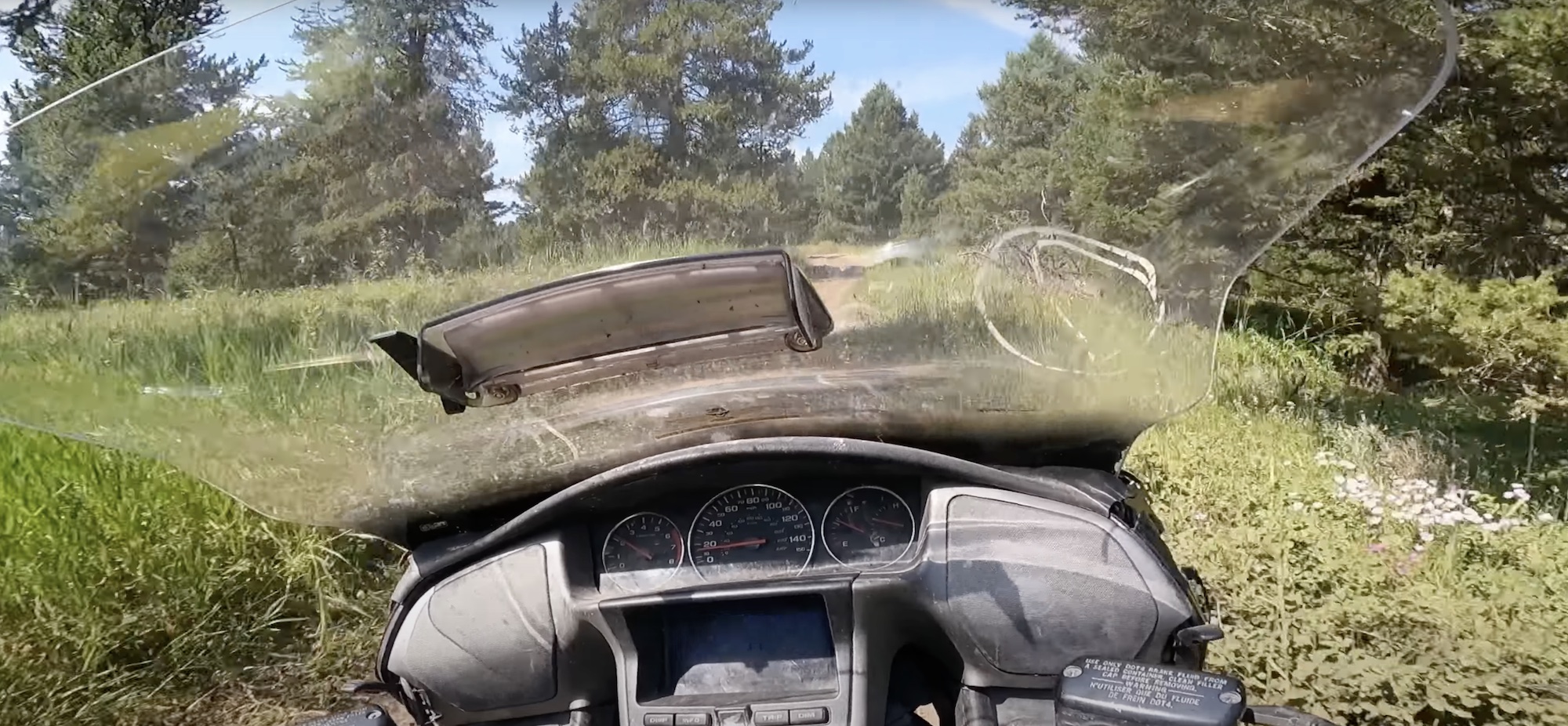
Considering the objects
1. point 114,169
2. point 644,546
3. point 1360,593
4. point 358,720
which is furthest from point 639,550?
point 1360,593

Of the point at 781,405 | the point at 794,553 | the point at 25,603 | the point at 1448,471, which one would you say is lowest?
the point at 1448,471

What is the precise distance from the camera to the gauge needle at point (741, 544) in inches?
74.8

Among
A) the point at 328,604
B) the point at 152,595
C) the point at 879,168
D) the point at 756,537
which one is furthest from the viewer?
the point at 328,604

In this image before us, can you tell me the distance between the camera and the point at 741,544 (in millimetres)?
1910

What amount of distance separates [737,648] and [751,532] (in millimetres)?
217

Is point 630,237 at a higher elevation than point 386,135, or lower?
lower

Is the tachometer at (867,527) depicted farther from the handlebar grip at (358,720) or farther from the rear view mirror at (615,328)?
the handlebar grip at (358,720)

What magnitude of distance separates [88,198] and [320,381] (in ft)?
1.46

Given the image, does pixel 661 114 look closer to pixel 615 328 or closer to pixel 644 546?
pixel 615 328

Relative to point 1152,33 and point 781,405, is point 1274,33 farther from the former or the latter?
point 781,405

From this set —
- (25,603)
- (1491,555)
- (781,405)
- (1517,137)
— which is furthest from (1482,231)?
(25,603)

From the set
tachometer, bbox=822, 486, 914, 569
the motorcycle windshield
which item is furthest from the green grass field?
tachometer, bbox=822, 486, 914, 569

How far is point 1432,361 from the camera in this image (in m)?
6.76

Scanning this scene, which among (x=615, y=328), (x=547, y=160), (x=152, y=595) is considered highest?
(x=547, y=160)
